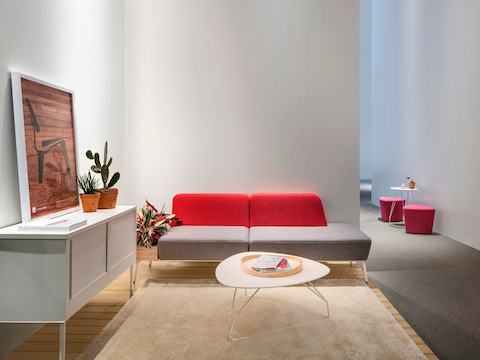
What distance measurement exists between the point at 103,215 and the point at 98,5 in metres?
2.12

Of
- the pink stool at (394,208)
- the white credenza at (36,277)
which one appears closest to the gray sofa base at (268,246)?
the white credenza at (36,277)

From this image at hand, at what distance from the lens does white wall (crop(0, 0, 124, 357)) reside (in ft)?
7.09

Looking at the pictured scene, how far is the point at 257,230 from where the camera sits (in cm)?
356

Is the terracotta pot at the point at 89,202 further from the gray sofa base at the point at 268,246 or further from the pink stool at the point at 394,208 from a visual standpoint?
the pink stool at the point at 394,208

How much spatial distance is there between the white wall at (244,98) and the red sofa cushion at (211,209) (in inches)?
9.8

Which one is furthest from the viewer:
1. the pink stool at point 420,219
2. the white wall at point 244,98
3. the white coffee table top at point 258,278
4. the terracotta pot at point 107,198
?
the pink stool at point 420,219

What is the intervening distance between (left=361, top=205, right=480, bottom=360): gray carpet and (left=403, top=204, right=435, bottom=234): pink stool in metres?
0.18

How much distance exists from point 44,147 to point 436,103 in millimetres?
5260

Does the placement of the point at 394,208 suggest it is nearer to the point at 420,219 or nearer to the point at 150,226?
the point at 420,219

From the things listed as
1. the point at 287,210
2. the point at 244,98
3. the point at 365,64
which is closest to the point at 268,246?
the point at 287,210

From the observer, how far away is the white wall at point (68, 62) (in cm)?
216

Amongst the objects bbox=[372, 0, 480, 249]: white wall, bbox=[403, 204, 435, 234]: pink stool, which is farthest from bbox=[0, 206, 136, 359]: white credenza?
bbox=[403, 204, 435, 234]: pink stool

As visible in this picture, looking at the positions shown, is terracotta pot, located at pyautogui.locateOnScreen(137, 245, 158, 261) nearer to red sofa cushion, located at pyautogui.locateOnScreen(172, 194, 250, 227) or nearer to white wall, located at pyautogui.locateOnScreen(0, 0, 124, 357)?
red sofa cushion, located at pyautogui.locateOnScreen(172, 194, 250, 227)

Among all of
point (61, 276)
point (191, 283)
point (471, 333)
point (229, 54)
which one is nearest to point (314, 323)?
point (471, 333)
